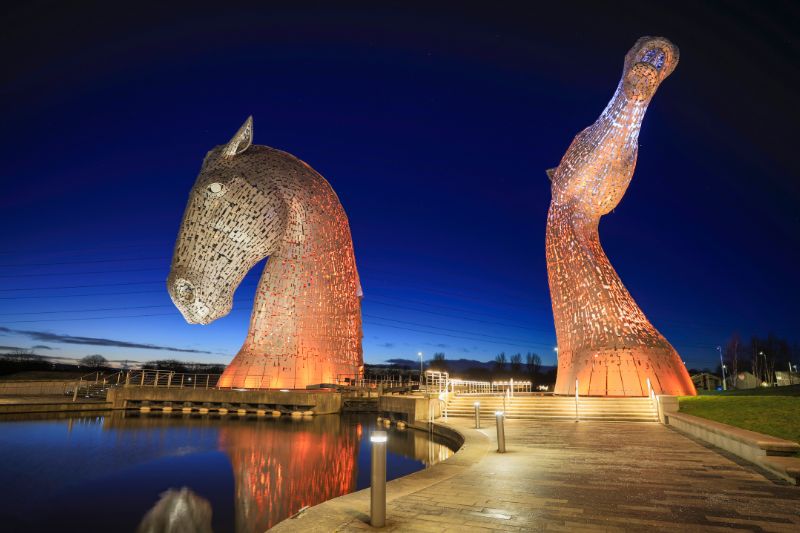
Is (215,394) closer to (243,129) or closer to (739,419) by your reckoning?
(243,129)

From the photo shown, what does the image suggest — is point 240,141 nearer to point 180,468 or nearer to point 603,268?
point 180,468

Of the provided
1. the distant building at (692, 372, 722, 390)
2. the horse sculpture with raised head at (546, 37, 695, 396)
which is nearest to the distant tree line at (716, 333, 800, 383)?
the distant building at (692, 372, 722, 390)

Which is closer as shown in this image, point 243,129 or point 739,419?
point 739,419

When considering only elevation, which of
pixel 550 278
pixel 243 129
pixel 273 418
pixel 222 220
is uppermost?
pixel 243 129

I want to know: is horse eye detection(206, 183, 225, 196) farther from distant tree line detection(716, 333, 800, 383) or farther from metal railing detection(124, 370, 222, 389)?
distant tree line detection(716, 333, 800, 383)

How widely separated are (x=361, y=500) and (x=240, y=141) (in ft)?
61.8

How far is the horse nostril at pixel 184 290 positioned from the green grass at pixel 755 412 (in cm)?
1898

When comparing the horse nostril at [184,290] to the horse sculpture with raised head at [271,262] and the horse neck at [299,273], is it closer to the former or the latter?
the horse sculpture with raised head at [271,262]

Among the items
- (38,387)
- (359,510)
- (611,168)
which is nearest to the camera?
(359,510)

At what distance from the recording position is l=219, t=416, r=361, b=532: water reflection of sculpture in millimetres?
8172

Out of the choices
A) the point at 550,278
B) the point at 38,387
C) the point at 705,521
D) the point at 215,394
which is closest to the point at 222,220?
the point at 215,394

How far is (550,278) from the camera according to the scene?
71.3 feet

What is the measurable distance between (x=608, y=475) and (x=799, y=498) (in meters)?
2.09

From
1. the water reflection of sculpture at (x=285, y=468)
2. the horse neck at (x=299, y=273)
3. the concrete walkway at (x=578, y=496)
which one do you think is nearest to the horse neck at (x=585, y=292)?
the water reflection of sculpture at (x=285, y=468)
